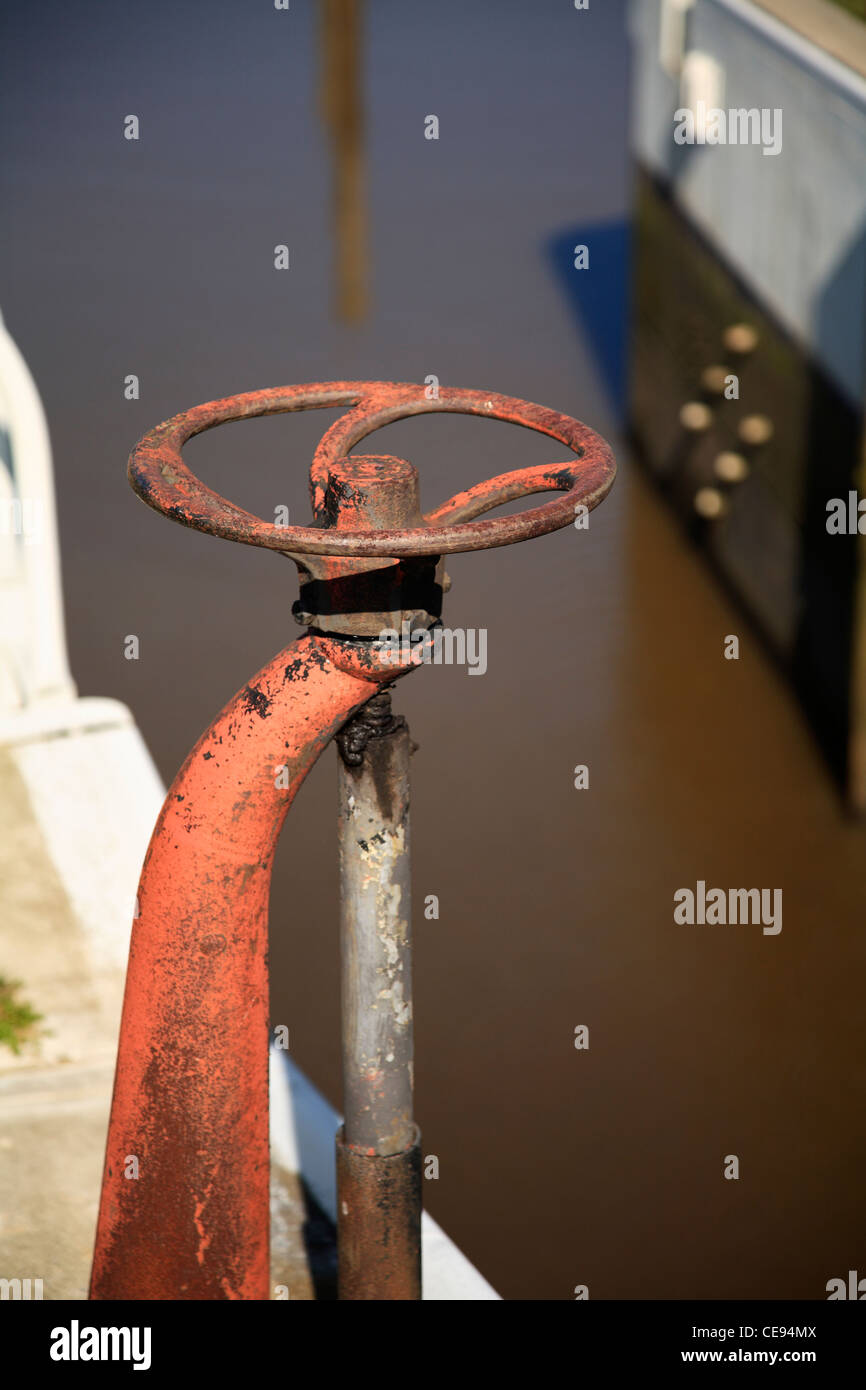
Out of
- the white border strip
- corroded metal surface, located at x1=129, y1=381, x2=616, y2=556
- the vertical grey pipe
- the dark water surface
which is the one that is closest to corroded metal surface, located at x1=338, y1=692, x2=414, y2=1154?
the vertical grey pipe

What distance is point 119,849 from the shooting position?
5020 mm

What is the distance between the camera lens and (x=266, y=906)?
9.36 feet

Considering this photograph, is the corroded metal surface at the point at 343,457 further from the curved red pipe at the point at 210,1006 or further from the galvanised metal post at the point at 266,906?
the curved red pipe at the point at 210,1006

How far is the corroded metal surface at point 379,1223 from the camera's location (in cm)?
299

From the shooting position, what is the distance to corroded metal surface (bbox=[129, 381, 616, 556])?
7.44 feet

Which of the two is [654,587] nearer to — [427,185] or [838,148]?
[838,148]

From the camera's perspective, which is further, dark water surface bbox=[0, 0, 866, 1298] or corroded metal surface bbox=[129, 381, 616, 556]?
dark water surface bbox=[0, 0, 866, 1298]

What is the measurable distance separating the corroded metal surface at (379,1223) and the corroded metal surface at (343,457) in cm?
110

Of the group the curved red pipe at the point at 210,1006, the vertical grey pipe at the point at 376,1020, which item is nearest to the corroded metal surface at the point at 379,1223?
the vertical grey pipe at the point at 376,1020

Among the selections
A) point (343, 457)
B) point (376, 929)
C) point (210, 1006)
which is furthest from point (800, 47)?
point (210, 1006)

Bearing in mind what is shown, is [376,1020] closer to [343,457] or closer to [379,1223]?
[379,1223]

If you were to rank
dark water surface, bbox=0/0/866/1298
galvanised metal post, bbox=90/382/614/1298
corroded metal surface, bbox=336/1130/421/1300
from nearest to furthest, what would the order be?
galvanised metal post, bbox=90/382/614/1298 < corroded metal surface, bbox=336/1130/421/1300 < dark water surface, bbox=0/0/866/1298

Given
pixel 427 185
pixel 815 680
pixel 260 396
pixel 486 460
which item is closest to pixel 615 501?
Answer: pixel 486 460

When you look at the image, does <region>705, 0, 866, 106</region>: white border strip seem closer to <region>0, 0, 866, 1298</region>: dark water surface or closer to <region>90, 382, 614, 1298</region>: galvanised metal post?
<region>0, 0, 866, 1298</region>: dark water surface
